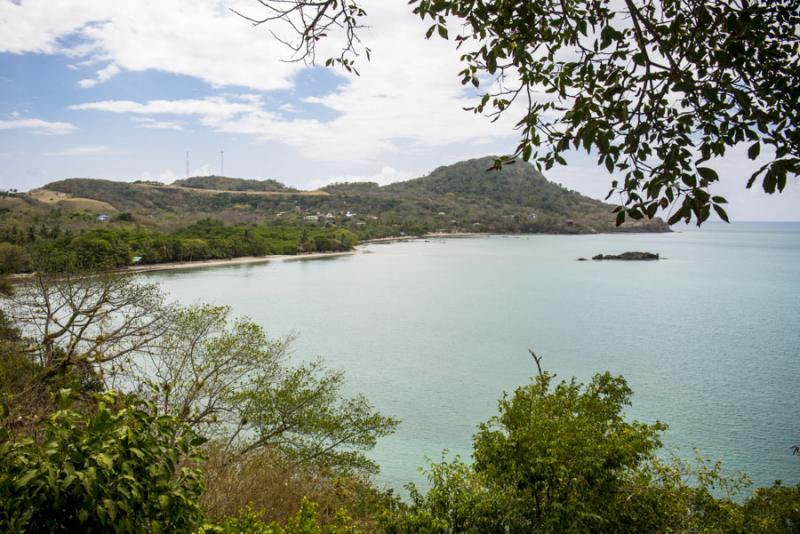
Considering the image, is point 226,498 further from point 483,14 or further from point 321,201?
point 321,201

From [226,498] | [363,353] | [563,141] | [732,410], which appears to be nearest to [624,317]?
[732,410]

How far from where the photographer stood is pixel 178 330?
10922 mm

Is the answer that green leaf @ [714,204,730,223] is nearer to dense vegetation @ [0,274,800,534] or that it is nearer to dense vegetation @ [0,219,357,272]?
dense vegetation @ [0,274,800,534]

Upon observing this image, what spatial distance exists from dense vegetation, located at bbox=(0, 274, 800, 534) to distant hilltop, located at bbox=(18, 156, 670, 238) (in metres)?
62.7

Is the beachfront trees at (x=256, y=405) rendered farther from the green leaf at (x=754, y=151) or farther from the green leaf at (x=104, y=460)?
the green leaf at (x=754, y=151)

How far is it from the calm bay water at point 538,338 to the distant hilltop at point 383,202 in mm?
31941

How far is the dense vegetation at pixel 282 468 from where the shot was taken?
2291 mm

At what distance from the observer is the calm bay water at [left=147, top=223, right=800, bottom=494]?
14.1 m

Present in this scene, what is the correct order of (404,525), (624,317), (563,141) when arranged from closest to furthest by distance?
(563,141), (404,525), (624,317)

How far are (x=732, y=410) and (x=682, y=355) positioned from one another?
6.28 m

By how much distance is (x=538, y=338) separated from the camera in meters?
24.4

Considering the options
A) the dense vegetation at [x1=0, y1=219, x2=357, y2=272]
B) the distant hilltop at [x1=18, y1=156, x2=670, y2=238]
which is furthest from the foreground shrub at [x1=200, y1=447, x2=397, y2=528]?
the distant hilltop at [x1=18, y1=156, x2=670, y2=238]

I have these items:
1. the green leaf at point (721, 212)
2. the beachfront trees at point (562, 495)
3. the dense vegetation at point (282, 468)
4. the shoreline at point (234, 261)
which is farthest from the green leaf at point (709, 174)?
the shoreline at point (234, 261)

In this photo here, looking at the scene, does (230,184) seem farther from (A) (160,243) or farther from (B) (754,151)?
(B) (754,151)
